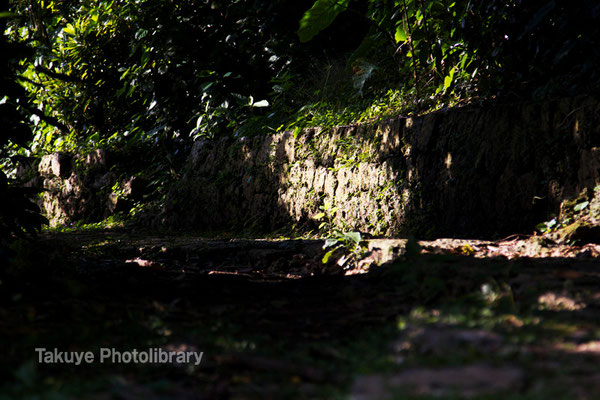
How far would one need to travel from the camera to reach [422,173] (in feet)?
16.4

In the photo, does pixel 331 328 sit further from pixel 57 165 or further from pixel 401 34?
pixel 57 165

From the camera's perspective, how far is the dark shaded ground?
1355 millimetres

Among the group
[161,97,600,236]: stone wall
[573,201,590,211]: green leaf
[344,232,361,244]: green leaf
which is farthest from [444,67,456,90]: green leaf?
[344,232,361,244]: green leaf

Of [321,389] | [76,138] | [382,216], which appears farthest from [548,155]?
[76,138]

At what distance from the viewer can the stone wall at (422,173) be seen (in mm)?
4105

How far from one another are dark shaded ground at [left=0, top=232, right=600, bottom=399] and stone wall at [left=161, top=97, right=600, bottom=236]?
739 millimetres

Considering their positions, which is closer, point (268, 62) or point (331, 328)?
point (331, 328)

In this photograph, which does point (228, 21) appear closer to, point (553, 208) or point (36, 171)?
point (36, 171)

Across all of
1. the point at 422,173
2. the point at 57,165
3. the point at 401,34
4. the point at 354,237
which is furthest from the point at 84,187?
the point at 354,237

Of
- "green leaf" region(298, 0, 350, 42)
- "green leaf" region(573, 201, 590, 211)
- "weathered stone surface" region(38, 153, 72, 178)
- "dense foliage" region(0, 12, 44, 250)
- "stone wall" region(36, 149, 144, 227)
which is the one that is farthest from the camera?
"weathered stone surface" region(38, 153, 72, 178)

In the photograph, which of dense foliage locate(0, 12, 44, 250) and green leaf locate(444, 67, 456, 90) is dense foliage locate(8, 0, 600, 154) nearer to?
green leaf locate(444, 67, 456, 90)

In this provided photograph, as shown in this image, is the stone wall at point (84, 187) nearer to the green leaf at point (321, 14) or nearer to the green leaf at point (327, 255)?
the green leaf at point (321, 14)

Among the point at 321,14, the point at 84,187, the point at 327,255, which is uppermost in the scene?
the point at 321,14

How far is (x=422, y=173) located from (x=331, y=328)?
3060mm
